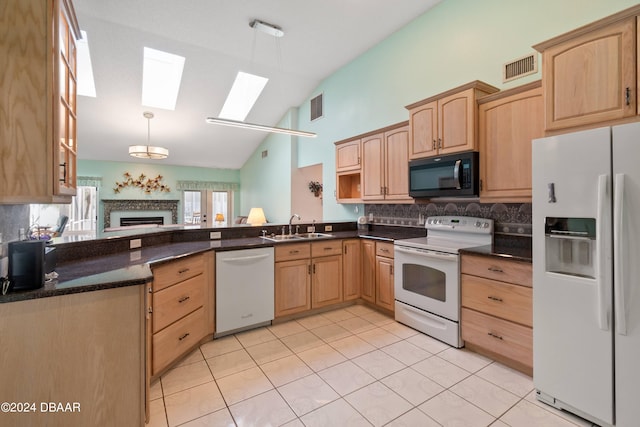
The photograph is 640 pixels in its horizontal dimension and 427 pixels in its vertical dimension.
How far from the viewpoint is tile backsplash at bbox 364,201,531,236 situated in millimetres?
2609

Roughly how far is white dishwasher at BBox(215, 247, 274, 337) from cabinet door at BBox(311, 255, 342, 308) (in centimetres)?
52

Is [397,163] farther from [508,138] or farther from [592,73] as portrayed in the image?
[592,73]

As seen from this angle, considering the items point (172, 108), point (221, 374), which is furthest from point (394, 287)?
point (172, 108)

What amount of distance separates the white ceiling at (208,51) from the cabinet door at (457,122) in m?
1.57

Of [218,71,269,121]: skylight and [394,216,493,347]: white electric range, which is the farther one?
[218,71,269,121]: skylight

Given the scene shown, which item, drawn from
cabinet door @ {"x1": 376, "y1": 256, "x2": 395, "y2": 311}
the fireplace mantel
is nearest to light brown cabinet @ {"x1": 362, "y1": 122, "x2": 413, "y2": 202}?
cabinet door @ {"x1": 376, "y1": 256, "x2": 395, "y2": 311}

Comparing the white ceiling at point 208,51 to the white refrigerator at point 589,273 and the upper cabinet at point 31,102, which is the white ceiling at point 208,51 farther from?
the white refrigerator at point 589,273

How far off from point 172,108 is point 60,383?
Answer: 6050mm

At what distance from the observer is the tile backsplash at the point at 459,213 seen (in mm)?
2609

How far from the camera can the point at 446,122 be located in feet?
9.16

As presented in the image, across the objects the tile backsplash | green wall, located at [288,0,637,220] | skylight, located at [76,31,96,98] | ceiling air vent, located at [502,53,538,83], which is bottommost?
the tile backsplash

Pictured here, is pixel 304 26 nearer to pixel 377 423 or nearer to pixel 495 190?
pixel 495 190

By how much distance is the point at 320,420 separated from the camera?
1704 mm

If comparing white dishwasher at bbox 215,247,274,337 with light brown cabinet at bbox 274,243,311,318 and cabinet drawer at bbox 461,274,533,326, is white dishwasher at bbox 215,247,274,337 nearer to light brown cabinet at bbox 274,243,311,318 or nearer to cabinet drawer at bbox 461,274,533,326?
light brown cabinet at bbox 274,243,311,318
